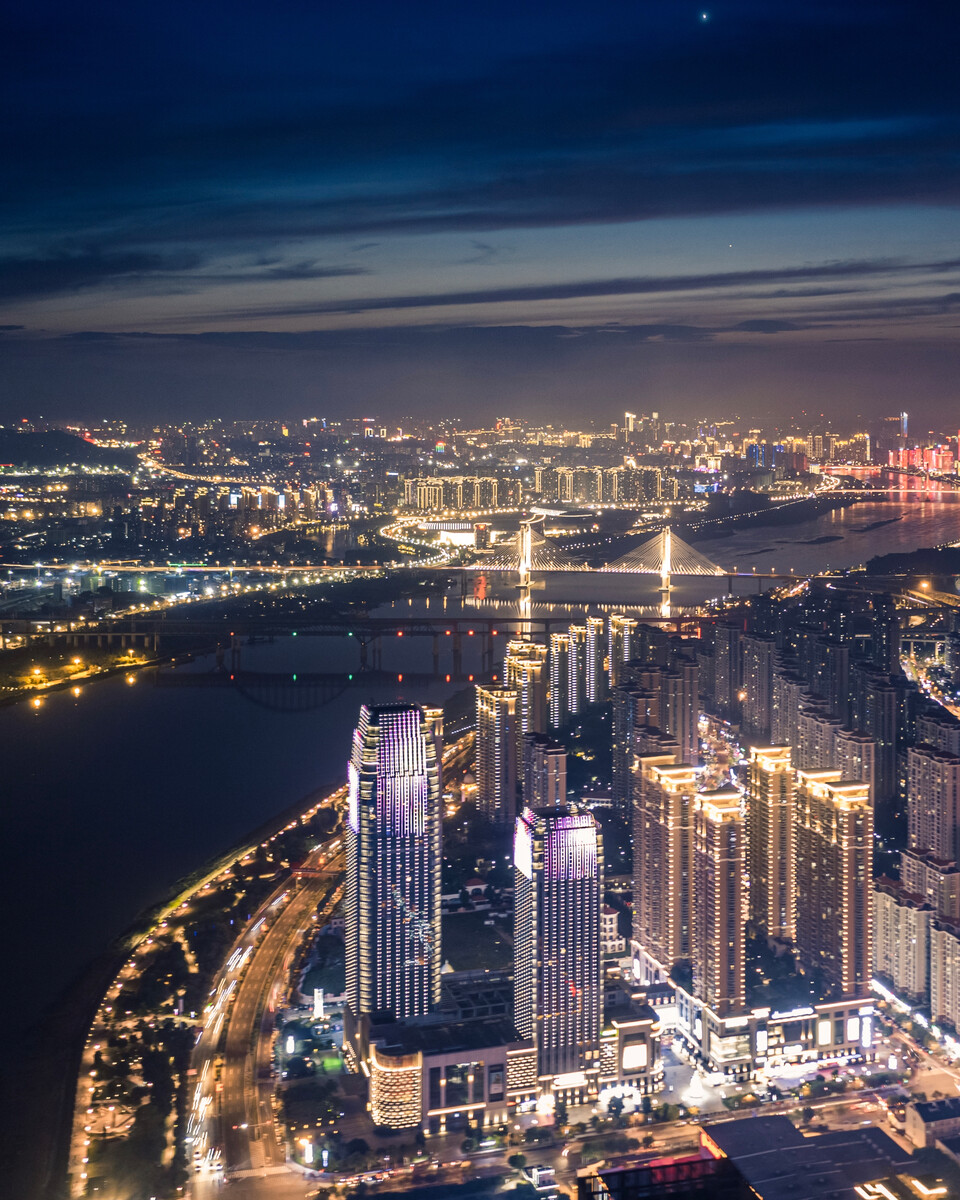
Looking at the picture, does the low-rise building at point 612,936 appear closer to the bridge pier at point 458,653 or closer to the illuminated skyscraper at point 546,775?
the illuminated skyscraper at point 546,775

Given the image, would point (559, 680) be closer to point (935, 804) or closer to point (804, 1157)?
point (935, 804)

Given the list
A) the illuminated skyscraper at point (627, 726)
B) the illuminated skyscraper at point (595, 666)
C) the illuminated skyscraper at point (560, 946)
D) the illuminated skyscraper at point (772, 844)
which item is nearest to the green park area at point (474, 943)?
the illuminated skyscraper at point (560, 946)

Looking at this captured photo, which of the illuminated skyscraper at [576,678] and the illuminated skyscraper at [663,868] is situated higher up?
the illuminated skyscraper at [576,678]

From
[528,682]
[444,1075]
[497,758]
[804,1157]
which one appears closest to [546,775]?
[497,758]

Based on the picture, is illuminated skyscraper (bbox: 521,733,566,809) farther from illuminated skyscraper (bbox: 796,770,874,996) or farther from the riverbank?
the riverbank

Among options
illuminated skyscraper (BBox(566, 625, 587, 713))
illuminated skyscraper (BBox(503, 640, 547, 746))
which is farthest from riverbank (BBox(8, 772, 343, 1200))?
illuminated skyscraper (BBox(566, 625, 587, 713))

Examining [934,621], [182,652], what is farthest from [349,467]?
[934,621]

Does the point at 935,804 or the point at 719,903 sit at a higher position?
the point at 935,804
